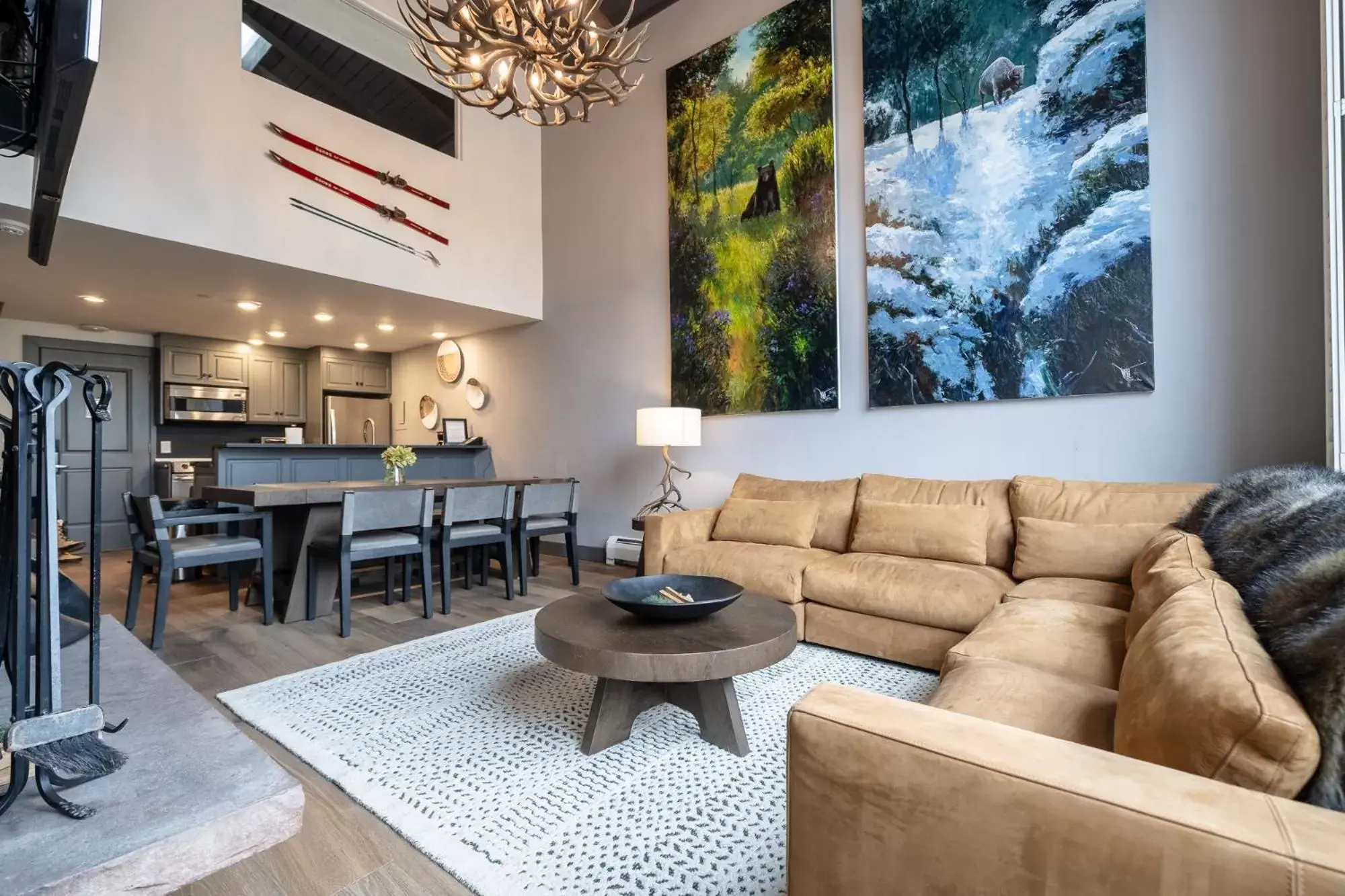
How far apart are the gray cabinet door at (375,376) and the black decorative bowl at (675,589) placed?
6190 mm

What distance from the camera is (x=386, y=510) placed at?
332 centimetres

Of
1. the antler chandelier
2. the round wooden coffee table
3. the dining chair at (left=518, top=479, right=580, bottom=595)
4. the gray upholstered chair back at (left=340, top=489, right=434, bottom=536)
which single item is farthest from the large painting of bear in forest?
the round wooden coffee table

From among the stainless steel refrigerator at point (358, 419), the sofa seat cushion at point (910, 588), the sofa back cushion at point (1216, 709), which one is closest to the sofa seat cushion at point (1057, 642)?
the sofa seat cushion at point (910, 588)

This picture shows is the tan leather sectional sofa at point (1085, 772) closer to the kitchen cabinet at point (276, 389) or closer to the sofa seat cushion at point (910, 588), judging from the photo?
the sofa seat cushion at point (910, 588)

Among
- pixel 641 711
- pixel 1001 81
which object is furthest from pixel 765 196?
pixel 641 711

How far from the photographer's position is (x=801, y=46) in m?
3.95

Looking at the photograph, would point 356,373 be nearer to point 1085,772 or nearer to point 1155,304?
point 1155,304

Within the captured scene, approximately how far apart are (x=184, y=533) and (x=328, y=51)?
421cm

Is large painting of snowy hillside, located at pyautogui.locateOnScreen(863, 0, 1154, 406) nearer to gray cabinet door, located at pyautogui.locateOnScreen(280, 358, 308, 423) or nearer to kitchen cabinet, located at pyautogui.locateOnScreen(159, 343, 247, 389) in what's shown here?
gray cabinet door, located at pyautogui.locateOnScreen(280, 358, 308, 423)

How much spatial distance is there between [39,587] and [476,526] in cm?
346

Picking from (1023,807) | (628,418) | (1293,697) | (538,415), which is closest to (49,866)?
(1023,807)

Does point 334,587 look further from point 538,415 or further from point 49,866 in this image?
point 49,866

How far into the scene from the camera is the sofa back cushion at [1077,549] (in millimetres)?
2430

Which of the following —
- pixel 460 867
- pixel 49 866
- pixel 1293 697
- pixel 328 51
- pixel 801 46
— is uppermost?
pixel 328 51
